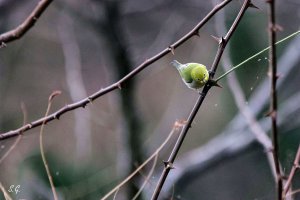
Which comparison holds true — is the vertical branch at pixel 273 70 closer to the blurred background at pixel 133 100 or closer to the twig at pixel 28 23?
the twig at pixel 28 23

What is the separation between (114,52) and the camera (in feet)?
6.70

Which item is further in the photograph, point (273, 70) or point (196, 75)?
point (196, 75)

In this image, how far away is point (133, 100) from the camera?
82.0 inches

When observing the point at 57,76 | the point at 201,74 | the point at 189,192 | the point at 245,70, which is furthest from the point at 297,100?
the point at 201,74

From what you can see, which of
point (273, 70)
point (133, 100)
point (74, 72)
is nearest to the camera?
point (273, 70)

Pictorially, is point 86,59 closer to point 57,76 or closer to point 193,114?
point 57,76

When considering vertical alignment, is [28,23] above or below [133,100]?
below

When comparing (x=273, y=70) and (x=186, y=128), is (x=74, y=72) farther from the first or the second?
(x=273, y=70)

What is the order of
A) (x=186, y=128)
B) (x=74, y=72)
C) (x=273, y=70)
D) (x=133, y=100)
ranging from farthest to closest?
1. (x=74, y=72)
2. (x=133, y=100)
3. (x=186, y=128)
4. (x=273, y=70)

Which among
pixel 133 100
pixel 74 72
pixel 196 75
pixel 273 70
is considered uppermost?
pixel 74 72

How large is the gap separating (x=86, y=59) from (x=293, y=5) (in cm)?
141

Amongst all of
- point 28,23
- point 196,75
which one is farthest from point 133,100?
point 28,23

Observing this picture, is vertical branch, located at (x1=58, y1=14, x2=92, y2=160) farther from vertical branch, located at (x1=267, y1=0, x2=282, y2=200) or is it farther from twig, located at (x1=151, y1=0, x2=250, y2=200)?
vertical branch, located at (x1=267, y1=0, x2=282, y2=200)

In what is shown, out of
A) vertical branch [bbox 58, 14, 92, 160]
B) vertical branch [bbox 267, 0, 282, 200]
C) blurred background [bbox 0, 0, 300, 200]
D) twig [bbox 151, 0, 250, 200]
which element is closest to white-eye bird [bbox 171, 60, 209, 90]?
twig [bbox 151, 0, 250, 200]
